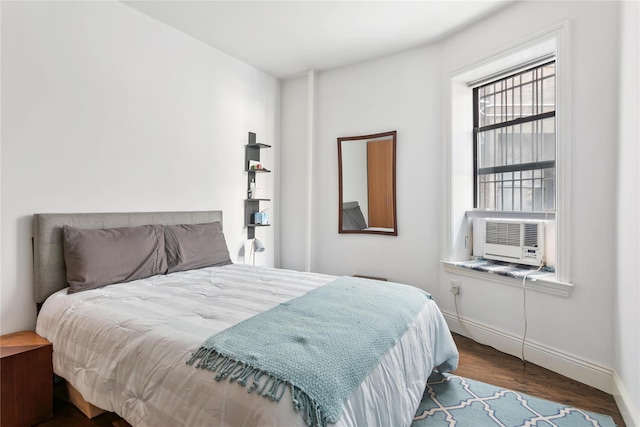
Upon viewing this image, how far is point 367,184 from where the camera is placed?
3.64m

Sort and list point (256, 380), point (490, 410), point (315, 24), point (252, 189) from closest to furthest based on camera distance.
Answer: point (256, 380), point (490, 410), point (315, 24), point (252, 189)

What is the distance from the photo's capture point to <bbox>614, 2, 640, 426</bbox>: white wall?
1663mm

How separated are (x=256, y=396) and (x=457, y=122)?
2915mm

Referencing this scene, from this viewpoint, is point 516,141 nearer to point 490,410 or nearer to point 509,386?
point 509,386

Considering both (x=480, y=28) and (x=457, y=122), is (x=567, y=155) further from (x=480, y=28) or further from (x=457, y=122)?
(x=480, y=28)

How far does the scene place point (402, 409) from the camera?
4.68 feet

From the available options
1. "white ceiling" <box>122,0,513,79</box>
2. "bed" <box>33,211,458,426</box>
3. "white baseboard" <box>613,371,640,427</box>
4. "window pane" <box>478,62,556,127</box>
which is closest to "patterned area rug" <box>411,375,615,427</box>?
"white baseboard" <box>613,371,640,427</box>

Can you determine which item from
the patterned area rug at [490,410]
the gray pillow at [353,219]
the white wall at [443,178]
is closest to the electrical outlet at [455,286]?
the white wall at [443,178]

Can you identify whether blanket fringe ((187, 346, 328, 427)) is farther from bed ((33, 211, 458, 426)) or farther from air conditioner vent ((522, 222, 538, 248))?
air conditioner vent ((522, 222, 538, 248))

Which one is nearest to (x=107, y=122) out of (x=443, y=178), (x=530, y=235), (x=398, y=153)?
(x=398, y=153)

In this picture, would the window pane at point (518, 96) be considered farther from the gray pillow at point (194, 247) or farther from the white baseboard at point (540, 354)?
the gray pillow at point (194, 247)

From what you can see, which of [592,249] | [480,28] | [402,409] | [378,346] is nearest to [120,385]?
[378,346]

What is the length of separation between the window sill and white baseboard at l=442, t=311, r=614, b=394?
41cm

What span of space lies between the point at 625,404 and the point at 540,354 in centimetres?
61
